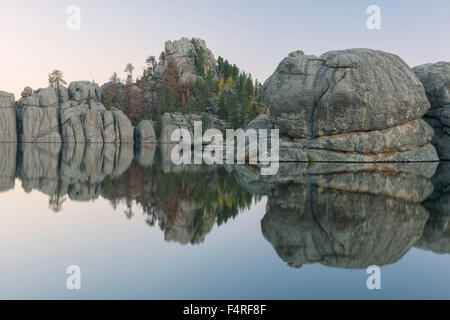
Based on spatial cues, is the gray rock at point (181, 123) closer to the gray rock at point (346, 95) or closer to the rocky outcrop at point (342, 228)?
the gray rock at point (346, 95)

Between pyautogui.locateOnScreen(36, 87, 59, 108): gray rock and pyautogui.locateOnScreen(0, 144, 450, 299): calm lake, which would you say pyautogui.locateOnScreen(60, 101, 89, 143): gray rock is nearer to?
pyautogui.locateOnScreen(36, 87, 59, 108): gray rock

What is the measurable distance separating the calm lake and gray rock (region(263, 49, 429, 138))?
1276 cm

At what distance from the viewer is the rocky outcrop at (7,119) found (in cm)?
6988

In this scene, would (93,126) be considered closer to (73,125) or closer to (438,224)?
(73,125)

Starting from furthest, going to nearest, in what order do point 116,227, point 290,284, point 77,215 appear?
point 77,215
point 116,227
point 290,284

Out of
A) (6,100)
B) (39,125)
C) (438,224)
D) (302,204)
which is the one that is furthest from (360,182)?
(6,100)

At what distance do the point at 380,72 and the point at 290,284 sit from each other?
1034 inches

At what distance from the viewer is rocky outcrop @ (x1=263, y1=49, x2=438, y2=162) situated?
87.0 feet

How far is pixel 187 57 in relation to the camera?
104 m

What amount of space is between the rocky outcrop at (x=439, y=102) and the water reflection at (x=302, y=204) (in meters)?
13.0
